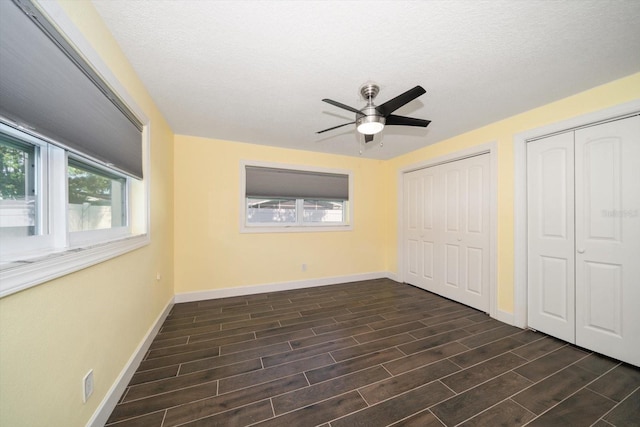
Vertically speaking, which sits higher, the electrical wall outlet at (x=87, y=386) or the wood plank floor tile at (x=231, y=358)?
the electrical wall outlet at (x=87, y=386)

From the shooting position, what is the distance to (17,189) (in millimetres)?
973

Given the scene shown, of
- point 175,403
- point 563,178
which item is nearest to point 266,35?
point 175,403

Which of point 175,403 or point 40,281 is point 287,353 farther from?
point 40,281

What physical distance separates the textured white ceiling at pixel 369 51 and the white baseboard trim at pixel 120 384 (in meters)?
2.33

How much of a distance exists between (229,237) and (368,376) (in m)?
2.73

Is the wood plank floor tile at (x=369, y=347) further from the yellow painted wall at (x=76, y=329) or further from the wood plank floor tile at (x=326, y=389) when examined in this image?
the yellow painted wall at (x=76, y=329)

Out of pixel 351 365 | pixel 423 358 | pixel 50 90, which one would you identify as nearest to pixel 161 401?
pixel 351 365

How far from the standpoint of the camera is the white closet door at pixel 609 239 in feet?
6.33

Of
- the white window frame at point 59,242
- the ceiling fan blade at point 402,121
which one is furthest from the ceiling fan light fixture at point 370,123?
the white window frame at point 59,242

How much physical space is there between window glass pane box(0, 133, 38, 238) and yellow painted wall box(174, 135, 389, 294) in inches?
94.6

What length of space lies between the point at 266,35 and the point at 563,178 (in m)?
3.12

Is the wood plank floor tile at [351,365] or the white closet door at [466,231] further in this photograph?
the white closet door at [466,231]

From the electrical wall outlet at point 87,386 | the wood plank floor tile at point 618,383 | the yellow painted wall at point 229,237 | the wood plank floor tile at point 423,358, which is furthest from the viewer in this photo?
the yellow painted wall at point 229,237

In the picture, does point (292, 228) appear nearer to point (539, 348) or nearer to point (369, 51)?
point (369, 51)
